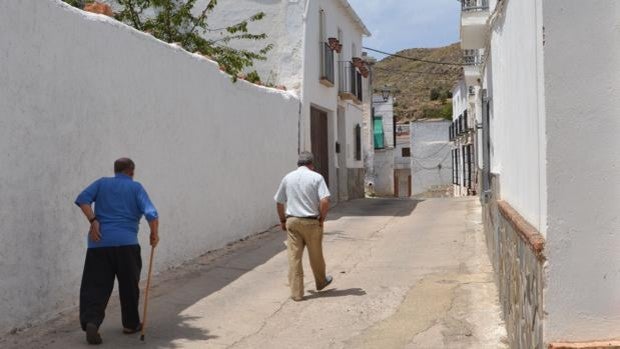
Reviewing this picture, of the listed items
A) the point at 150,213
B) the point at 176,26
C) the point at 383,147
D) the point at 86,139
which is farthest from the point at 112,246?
the point at 383,147

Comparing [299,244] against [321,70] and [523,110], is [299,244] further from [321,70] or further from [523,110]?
[321,70]

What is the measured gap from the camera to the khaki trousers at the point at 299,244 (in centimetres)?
780

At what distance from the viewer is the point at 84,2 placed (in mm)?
11164

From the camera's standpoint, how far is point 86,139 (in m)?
7.01

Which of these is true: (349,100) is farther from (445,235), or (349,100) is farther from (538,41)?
(538,41)

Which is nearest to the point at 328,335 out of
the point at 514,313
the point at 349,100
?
the point at 514,313

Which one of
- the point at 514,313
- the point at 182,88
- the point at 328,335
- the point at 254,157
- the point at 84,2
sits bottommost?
the point at 328,335

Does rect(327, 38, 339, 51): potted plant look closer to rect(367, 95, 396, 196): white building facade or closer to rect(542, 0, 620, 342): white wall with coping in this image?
rect(542, 0, 620, 342): white wall with coping

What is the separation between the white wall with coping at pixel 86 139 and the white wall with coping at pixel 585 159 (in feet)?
13.9

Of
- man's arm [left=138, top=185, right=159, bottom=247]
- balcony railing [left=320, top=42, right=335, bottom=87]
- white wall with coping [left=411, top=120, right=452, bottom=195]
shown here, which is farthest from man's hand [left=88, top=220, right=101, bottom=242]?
white wall with coping [left=411, top=120, right=452, bottom=195]

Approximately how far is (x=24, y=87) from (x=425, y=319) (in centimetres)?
418

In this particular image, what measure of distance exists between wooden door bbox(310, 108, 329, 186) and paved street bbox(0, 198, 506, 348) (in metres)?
5.72

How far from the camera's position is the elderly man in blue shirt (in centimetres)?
589

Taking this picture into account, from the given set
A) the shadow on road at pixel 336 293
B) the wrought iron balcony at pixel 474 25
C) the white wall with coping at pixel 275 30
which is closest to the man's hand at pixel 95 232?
the shadow on road at pixel 336 293
